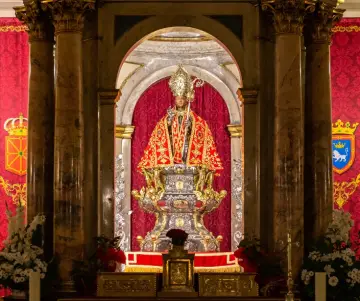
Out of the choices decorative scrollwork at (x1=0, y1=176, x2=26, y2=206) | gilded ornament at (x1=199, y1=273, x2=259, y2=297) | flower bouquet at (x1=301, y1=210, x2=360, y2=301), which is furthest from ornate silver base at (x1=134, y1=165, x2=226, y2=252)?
flower bouquet at (x1=301, y1=210, x2=360, y2=301)

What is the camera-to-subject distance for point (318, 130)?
12656 millimetres

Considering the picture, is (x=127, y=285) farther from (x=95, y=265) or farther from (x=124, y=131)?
(x=124, y=131)

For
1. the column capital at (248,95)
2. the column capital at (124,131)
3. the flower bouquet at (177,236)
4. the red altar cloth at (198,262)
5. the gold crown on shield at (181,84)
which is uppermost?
the gold crown on shield at (181,84)

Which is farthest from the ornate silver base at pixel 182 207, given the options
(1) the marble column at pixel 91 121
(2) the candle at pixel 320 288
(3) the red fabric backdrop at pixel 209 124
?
(2) the candle at pixel 320 288

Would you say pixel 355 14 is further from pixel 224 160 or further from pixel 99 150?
pixel 99 150

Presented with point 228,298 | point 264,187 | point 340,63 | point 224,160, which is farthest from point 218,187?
point 228,298

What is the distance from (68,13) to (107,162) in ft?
5.92

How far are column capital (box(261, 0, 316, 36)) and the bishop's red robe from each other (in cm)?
349

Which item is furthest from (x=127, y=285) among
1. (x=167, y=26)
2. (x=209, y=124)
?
(x=209, y=124)

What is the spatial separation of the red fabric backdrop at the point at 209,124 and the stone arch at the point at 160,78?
0.53 ft

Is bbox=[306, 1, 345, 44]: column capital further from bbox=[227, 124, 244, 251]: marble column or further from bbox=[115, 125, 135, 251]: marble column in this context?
bbox=[115, 125, 135, 251]: marble column

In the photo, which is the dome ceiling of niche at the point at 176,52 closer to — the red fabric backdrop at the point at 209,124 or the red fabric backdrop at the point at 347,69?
the red fabric backdrop at the point at 209,124

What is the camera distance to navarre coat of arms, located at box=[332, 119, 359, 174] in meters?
15.3

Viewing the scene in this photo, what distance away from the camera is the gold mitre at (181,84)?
1535cm
